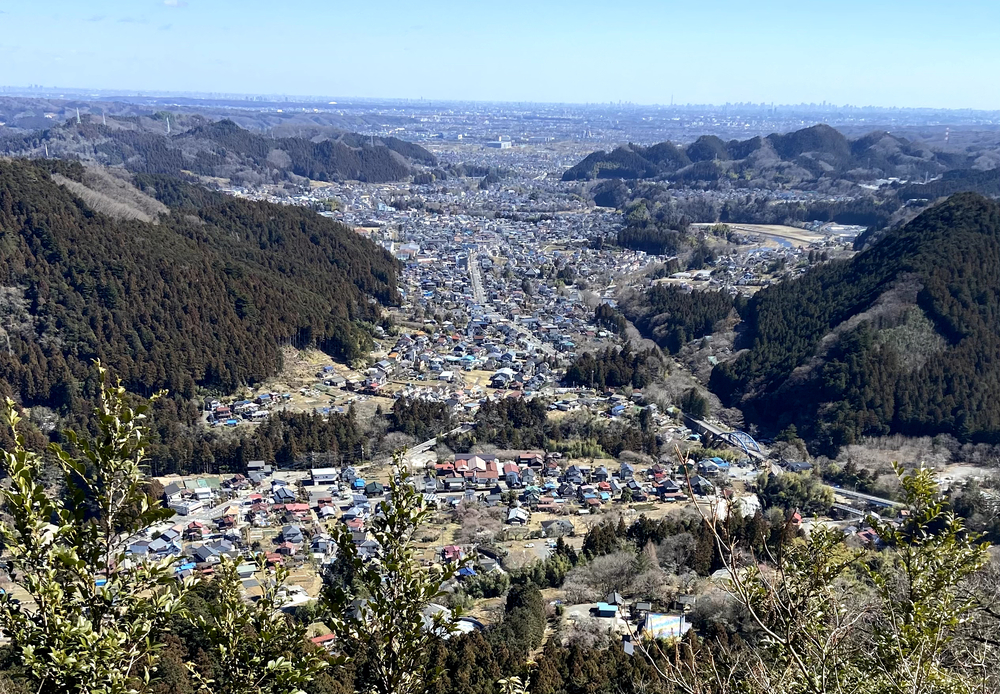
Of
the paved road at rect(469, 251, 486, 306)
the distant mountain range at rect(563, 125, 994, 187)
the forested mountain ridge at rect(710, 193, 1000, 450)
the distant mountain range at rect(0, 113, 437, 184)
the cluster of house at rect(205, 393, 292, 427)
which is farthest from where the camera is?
the distant mountain range at rect(563, 125, 994, 187)

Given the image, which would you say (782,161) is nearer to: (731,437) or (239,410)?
(731,437)

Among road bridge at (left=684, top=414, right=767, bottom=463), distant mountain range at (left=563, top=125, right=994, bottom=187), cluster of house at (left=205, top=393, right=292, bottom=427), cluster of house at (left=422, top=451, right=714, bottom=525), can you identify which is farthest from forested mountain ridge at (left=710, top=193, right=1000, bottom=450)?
distant mountain range at (left=563, top=125, right=994, bottom=187)

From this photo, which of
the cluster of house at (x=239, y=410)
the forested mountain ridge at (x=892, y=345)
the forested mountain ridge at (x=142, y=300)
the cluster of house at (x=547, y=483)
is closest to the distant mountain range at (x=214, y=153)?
the forested mountain ridge at (x=142, y=300)

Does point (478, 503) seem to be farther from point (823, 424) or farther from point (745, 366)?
point (745, 366)

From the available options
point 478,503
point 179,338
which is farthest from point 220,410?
point 478,503

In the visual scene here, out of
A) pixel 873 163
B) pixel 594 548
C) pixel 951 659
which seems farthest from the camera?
pixel 873 163

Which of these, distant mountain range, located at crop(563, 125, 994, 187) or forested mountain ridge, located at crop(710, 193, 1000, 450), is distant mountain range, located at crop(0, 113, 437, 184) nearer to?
distant mountain range, located at crop(563, 125, 994, 187)
